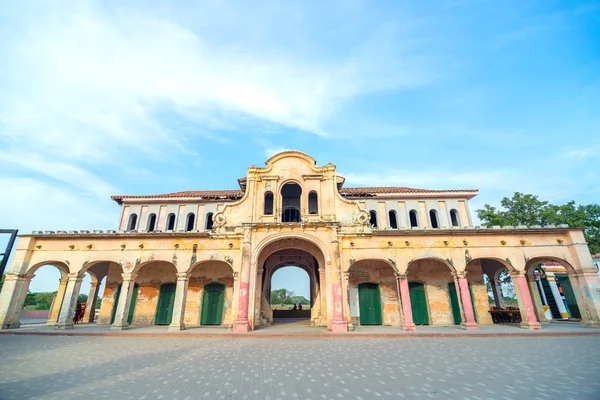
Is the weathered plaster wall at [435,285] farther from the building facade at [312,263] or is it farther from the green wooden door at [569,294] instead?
the green wooden door at [569,294]

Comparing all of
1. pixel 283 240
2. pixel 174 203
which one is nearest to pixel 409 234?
pixel 283 240

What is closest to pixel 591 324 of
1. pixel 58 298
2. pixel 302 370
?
pixel 302 370

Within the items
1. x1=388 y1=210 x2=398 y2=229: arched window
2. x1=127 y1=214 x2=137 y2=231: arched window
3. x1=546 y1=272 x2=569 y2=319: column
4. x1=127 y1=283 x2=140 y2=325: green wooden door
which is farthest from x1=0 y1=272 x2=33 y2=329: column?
x1=546 y1=272 x2=569 y2=319: column

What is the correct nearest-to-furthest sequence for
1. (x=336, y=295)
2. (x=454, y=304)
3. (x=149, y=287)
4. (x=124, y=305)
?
(x=336, y=295) → (x=124, y=305) → (x=454, y=304) → (x=149, y=287)

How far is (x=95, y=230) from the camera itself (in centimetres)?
1809

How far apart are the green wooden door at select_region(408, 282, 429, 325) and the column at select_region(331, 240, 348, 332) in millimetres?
6356

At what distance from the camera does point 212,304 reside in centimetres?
1941

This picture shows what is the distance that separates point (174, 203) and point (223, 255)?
9379mm

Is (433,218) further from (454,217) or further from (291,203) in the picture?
(291,203)

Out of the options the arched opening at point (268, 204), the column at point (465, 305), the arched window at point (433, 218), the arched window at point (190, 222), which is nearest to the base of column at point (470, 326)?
the column at point (465, 305)

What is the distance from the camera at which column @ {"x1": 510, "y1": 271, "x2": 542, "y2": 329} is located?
1557 cm

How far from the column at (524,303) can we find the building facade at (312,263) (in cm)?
6

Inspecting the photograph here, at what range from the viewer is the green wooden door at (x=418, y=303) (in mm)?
18797

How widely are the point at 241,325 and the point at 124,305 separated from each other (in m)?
7.49
